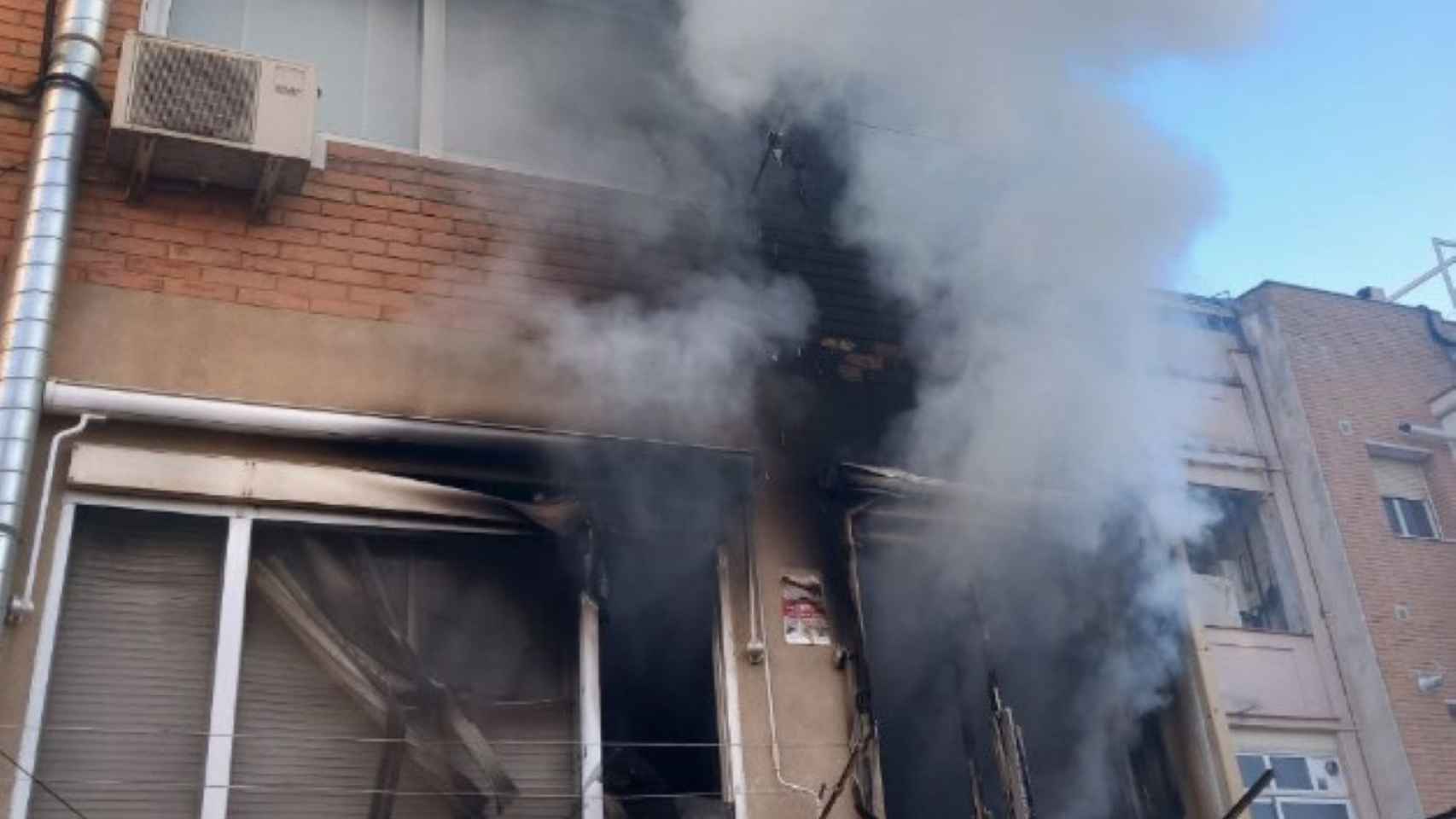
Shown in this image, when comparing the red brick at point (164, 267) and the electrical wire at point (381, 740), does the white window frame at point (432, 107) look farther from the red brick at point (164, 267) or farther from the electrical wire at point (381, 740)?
the electrical wire at point (381, 740)

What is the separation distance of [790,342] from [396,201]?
72.8 inches

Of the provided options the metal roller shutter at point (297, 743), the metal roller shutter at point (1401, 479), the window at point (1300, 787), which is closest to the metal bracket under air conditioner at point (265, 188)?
the metal roller shutter at point (297, 743)

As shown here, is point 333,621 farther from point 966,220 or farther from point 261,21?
point 966,220

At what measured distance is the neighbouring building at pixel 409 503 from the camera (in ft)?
14.1

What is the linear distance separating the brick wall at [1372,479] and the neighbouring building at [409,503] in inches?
414

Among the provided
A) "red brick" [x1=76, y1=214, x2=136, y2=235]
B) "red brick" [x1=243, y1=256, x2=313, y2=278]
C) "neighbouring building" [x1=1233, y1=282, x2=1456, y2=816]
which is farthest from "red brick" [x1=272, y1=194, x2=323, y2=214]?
"neighbouring building" [x1=1233, y1=282, x2=1456, y2=816]

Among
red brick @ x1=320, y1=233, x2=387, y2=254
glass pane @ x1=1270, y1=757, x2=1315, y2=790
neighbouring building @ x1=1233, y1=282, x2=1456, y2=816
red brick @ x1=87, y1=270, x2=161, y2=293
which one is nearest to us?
red brick @ x1=87, y1=270, x2=161, y2=293

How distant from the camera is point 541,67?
622cm

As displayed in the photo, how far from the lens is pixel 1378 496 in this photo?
15672mm

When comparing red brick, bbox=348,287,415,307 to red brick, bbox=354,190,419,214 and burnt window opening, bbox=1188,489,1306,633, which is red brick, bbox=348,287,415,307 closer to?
red brick, bbox=354,190,419,214

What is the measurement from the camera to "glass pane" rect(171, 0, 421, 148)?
564cm

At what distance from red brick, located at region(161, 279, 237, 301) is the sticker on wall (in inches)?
97.5

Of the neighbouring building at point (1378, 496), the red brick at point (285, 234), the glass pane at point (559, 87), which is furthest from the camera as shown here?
the neighbouring building at point (1378, 496)

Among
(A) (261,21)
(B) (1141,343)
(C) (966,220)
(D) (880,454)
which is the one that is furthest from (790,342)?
(A) (261,21)
